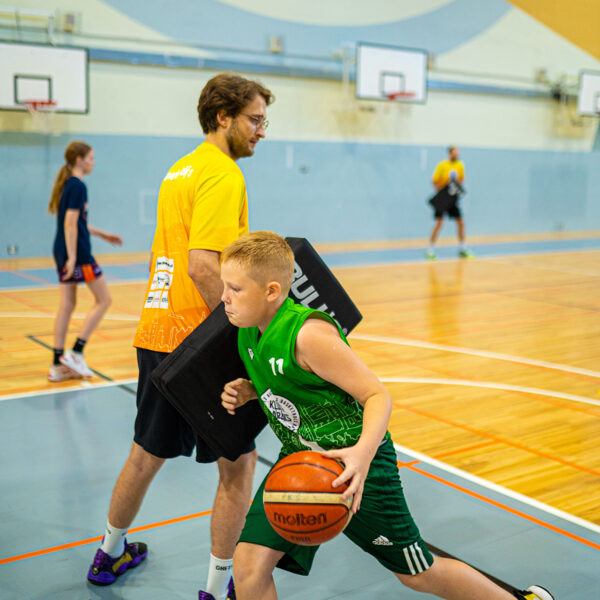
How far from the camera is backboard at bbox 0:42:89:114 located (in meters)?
11.4

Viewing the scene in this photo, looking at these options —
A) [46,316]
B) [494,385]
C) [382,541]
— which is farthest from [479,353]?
[382,541]

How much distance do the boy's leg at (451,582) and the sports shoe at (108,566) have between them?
1.22 meters

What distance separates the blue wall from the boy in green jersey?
10.9 metres

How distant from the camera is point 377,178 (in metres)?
15.7

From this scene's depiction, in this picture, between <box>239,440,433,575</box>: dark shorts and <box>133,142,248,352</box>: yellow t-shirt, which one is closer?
<box>239,440,433,575</box>: dark shorts

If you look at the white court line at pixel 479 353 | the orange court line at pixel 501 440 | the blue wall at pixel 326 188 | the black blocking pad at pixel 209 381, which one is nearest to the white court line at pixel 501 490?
the orange court line at pixel 501 440

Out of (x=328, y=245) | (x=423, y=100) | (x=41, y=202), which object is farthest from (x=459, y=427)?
(x=423, y=100)

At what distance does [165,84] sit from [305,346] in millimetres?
11942

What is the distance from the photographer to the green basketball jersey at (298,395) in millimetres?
2035

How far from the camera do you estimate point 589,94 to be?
60.2ft

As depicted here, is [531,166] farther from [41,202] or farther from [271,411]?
[271,411]

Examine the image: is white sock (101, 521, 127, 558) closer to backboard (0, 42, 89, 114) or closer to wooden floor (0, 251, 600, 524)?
wooden floor (0, 251, 600, 524)

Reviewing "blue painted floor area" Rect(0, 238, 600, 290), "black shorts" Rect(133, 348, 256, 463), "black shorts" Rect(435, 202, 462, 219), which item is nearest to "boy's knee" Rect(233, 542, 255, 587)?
"black shorts" Rect(133, 348, 256, 463)

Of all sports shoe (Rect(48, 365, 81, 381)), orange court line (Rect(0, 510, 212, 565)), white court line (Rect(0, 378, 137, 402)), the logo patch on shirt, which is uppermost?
the logo patch on shirt
